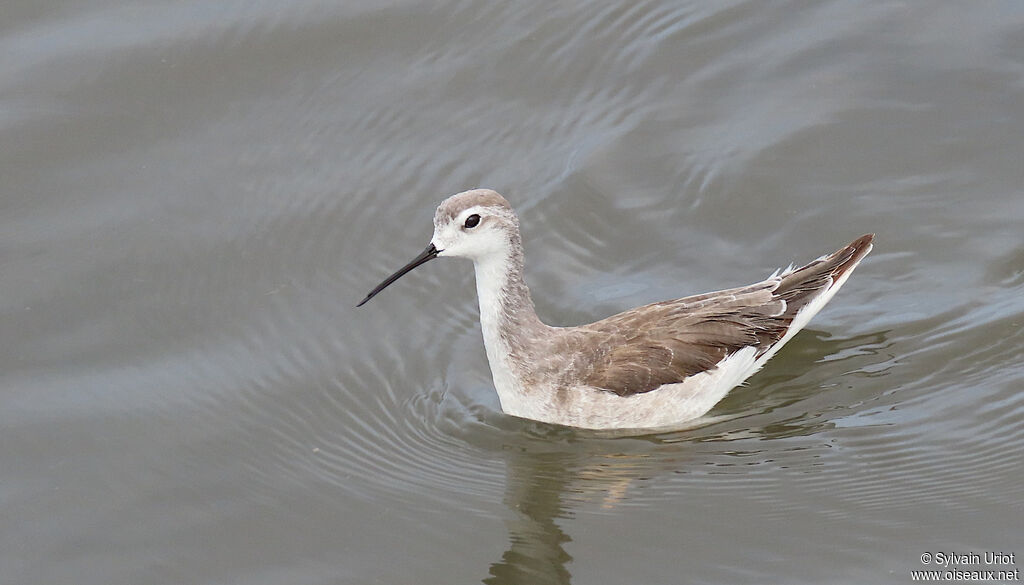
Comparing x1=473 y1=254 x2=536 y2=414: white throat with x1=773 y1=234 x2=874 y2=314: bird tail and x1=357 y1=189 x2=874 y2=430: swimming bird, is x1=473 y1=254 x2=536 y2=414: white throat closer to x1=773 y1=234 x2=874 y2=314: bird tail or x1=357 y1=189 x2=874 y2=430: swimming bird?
x1=357 y1=189 x2=874 y2=430: swimming bird

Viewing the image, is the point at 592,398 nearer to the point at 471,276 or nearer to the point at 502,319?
the point at 502,319

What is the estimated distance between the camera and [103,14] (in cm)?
1348

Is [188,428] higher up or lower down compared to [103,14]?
lower down

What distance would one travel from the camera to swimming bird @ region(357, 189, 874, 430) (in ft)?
31.1

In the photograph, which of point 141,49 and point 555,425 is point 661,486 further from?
point 141,49

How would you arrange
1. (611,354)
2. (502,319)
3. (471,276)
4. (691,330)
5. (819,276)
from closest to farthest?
(502,319)
(611,354)
(691,330)
(819,276)
(471,276)

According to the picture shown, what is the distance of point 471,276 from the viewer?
36.6 ft

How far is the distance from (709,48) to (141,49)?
5545mm

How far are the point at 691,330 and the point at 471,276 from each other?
7.08ft

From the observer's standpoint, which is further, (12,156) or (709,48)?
(709,48)

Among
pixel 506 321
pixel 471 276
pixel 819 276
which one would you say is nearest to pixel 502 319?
pixel 506 321

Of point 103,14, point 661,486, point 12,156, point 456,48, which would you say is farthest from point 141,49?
point 661,486

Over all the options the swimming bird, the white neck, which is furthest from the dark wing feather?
the white neck

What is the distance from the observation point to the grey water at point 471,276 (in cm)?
→ 855
